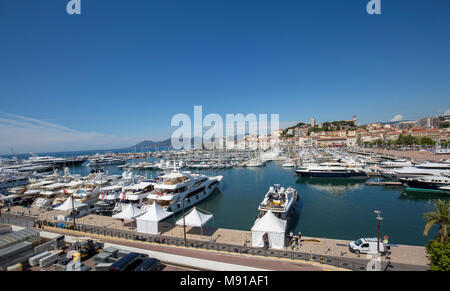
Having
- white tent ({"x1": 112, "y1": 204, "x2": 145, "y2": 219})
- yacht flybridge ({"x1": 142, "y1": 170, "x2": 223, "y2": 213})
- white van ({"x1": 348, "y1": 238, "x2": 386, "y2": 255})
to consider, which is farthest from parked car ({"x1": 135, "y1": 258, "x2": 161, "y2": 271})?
white van ({"x1": 348, "y1": 238, "x2": 386, "y2": 255})

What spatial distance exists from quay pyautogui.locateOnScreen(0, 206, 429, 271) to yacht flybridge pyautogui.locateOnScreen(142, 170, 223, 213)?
15.7ft

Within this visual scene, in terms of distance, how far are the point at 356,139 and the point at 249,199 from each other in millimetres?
117005

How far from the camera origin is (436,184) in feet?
98.6

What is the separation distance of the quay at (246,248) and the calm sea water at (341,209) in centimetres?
445

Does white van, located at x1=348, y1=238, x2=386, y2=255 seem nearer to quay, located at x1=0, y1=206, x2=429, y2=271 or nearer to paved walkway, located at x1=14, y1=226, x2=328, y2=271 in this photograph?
quay, located at x1=0, y1=206, x2=429, y2=271

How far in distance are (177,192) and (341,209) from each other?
63.6 ft

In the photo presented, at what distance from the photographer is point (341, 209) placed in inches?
950

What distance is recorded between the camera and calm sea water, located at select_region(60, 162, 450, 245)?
17.9 meters

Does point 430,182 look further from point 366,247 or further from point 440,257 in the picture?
point 440,257

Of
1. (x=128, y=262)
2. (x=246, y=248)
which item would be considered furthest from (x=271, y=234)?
(x=128, y=262)

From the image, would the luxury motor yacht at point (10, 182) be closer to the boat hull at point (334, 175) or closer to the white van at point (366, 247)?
the white van at point (366, 247)
